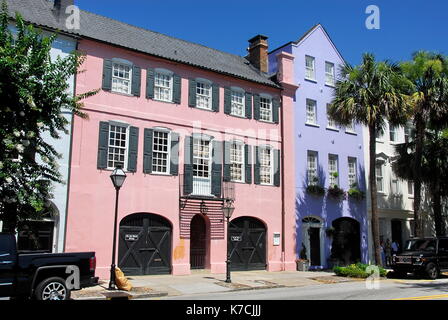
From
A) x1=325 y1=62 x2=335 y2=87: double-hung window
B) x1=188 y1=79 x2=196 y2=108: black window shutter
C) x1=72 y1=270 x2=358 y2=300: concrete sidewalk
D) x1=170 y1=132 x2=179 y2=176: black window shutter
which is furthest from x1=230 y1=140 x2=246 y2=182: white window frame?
x1=325 y1=62 x2=335 y2=87: double-hung window

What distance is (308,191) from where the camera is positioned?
2542cm

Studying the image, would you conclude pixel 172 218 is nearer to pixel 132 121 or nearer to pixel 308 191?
pixel 132 121

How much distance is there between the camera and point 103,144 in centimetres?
1903

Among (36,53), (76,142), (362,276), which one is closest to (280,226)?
(362,276)

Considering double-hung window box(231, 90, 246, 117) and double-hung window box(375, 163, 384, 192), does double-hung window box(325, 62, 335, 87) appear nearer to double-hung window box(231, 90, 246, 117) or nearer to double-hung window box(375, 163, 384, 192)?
double-hung window box(375, 163, 384, 192)

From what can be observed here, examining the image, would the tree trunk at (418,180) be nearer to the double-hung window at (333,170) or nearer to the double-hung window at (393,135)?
the double-hung window at (333,170)

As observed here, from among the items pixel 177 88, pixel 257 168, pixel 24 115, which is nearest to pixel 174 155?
pixel 177 88

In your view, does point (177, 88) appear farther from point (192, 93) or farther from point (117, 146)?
point (117, 146)

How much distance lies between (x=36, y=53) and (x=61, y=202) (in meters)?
6.93

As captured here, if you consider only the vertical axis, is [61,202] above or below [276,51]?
below

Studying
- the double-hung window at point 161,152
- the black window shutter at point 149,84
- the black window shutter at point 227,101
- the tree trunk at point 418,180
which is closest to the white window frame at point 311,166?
the tree trunk at point 418,180

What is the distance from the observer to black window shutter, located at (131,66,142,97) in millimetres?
20328
